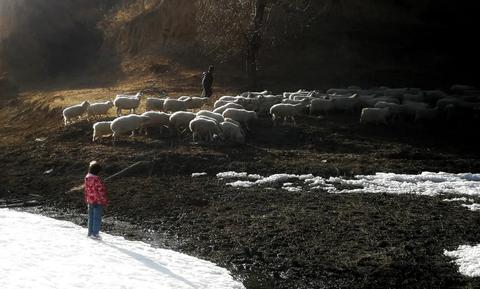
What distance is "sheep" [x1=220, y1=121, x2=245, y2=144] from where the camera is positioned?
809 inches

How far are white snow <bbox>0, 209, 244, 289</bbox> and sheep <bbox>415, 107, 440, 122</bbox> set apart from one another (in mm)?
14776

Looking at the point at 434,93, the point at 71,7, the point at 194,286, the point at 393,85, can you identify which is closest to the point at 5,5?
the point at 71,7

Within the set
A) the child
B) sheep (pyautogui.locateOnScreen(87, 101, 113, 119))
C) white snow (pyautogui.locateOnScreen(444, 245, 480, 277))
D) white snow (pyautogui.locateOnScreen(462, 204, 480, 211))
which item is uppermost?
the child

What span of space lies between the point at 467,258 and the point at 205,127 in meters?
11.3

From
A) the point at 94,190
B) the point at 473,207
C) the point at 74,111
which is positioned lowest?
the point at 473,207

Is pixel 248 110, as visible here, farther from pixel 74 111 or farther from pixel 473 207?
pixel 473 207

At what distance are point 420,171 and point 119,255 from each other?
31.0 feet

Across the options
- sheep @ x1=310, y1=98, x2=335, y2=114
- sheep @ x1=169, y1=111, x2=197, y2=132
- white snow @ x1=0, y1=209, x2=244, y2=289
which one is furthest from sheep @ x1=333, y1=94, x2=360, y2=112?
white snow @ x1=0, y1=209, x2=244, y2=289

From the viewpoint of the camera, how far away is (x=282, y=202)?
1460 centimetres

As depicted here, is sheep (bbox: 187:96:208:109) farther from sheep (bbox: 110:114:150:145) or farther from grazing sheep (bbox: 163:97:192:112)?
sheep (bbox: 110:114:150:145)

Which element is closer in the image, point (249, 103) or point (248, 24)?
point (249, 103)

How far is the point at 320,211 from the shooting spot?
1368 cm

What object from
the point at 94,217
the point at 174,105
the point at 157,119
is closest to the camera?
the point at 94,217

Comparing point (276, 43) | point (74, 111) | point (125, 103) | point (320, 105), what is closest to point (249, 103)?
point (320, 105)
